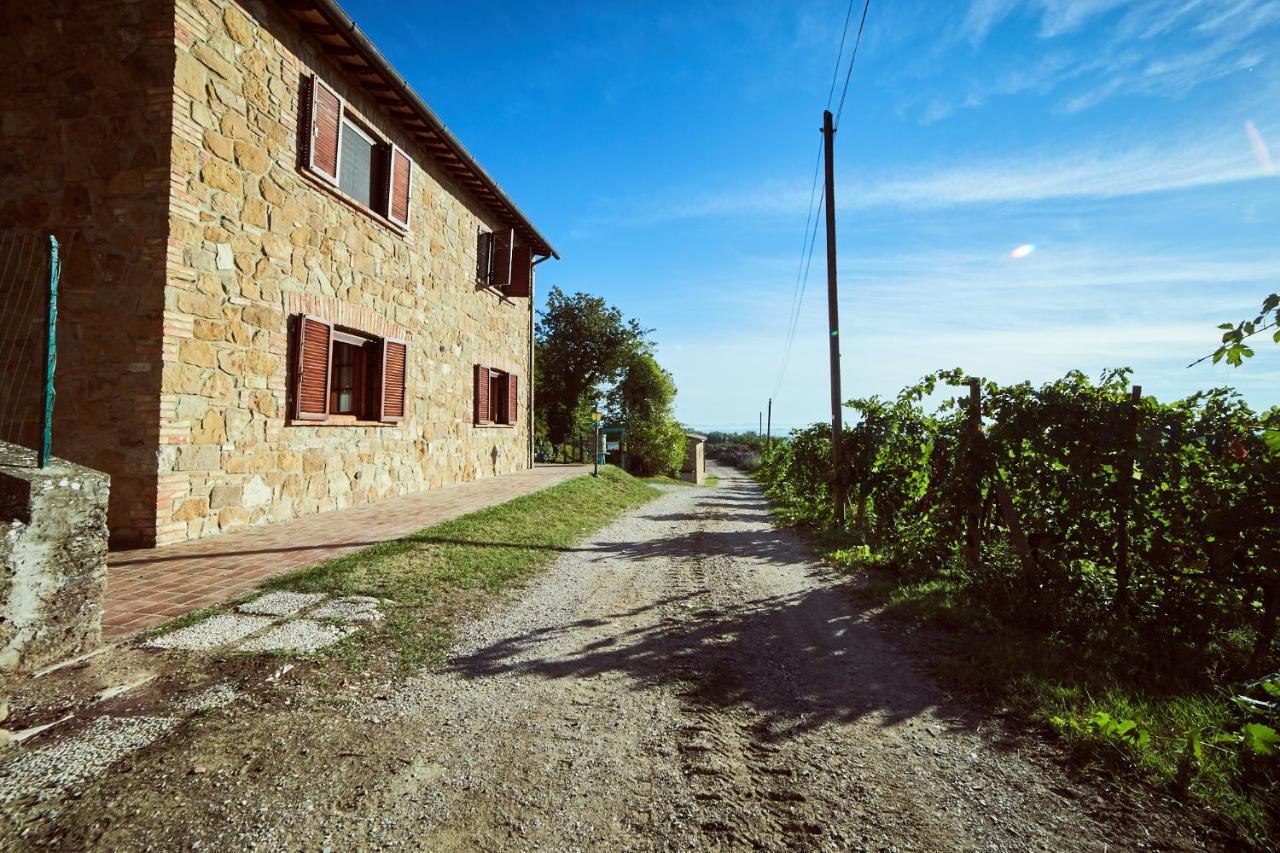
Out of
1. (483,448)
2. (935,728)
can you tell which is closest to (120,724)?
(935,728)

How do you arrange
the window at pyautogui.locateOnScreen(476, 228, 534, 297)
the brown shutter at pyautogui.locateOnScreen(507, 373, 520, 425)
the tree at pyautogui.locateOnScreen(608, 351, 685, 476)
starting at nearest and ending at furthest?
1. the window at pyautogui.locateOnScreen(476, 228, 534, 297)
2. the brown shutter at pyautogui.locateOnScreen(507, 373, 520, 425)
3. the tree at pyautogui.locateOnScreen(608, 351, 685, 476)

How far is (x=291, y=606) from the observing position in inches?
145

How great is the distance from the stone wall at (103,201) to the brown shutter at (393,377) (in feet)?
10.2

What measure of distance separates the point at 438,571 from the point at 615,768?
3017 millimetres

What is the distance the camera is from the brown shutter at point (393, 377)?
26.5 ft

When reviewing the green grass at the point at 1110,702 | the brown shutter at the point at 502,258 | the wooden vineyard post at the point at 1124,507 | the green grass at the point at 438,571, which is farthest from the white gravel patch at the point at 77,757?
the brown shutter at the point at 502,258

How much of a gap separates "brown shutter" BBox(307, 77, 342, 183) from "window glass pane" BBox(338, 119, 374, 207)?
10.6 inches

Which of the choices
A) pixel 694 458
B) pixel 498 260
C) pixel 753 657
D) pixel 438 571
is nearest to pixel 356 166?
pixel 498 260

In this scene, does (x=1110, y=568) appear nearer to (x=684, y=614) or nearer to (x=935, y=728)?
(x=935, y=728)

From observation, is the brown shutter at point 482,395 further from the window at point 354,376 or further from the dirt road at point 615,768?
the dirt road at point 615,768

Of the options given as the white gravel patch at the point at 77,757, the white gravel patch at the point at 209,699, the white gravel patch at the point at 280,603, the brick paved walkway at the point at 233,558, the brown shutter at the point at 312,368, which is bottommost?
the white gravel patch at the point at 77,757

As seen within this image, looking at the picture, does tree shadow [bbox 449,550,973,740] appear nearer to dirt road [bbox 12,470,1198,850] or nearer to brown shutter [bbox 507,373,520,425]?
dirt road [bbox 12,470,1198,850]

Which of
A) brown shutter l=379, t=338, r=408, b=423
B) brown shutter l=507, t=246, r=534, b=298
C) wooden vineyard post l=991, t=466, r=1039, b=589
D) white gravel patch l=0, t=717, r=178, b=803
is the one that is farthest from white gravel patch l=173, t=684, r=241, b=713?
brown shutter l=507, t=246, r=534, b=298

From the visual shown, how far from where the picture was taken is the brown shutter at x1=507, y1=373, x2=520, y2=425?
12617 mm
